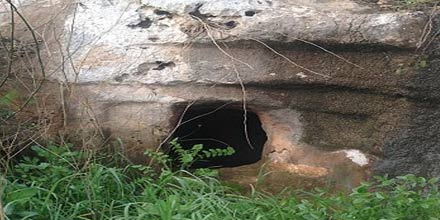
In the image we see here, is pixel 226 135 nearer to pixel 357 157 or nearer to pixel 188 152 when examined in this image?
pixel 188 152

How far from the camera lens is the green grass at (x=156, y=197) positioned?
319 centimetres

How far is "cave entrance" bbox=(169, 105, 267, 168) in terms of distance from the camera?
4.52 meters

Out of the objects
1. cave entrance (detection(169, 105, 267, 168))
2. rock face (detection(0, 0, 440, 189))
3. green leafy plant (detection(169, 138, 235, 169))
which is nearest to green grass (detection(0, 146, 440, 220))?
green leafy plant (detection(169, 138, 235, 169))

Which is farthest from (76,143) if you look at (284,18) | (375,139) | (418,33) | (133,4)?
(418,33)

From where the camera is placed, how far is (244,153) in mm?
4852

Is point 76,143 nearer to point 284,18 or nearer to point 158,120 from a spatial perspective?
point 158,120

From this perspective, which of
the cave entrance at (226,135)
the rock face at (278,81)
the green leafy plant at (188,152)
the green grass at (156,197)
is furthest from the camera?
the cave entrance at (226,135)

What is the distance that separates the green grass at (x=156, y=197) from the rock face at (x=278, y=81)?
195 mm

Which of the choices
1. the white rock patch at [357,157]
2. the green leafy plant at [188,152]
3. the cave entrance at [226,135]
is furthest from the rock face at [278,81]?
the cave entrance at [226,135]

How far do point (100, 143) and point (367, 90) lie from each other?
123 cm

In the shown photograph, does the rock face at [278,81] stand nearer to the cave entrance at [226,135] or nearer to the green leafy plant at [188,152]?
the green leafy plant at [188,152]

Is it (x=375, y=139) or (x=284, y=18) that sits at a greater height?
(x=284, y=18)

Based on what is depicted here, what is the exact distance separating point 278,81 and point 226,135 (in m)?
1.00

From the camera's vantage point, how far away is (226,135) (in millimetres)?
4832
